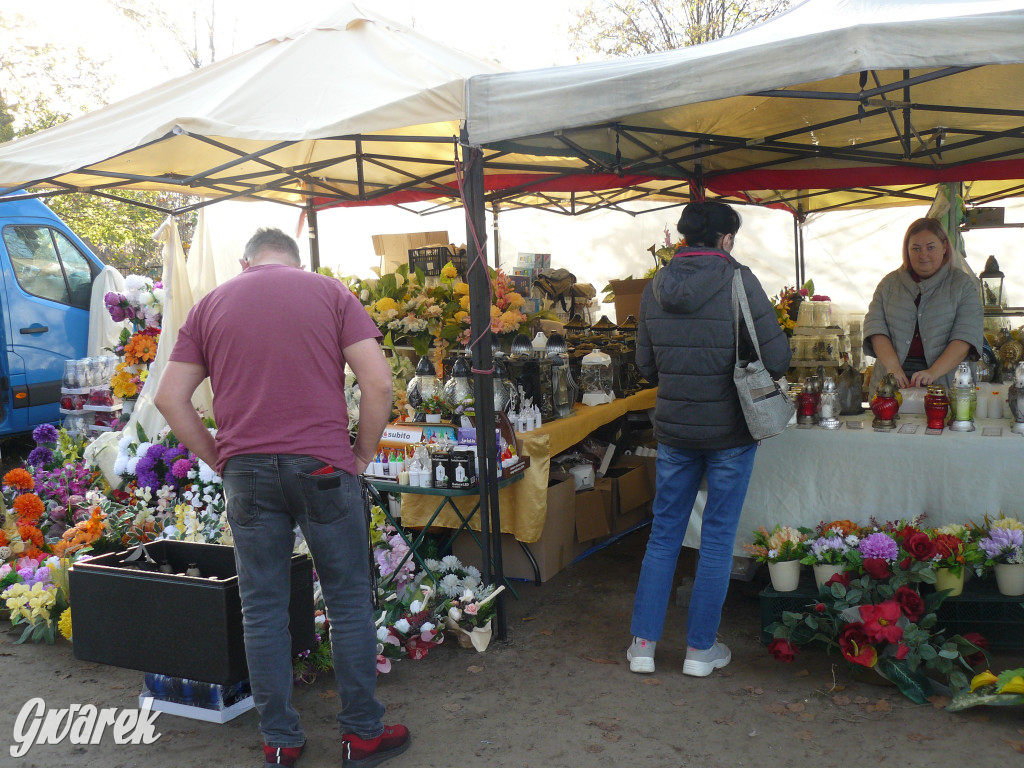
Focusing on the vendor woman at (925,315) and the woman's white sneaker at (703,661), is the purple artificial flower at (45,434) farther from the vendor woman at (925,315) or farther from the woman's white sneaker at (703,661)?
the vendor woman at (925,315)

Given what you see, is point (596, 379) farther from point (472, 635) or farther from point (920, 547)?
point (920, 547)

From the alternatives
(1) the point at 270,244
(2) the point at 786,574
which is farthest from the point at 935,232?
(1) the point at 270,244

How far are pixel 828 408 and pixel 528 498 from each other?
1.35 metres

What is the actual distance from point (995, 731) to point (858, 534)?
2.75 ft

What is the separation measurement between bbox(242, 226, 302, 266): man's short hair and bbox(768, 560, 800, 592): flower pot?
6.97 ft

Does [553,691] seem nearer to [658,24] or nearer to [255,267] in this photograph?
[255,267]

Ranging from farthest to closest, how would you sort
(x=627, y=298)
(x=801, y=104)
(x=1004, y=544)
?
(x=627, y=298) → (x=801, y=104) → (x=1004, y=544)

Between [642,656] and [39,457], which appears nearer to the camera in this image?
[642,656]

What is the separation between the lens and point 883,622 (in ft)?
9.50

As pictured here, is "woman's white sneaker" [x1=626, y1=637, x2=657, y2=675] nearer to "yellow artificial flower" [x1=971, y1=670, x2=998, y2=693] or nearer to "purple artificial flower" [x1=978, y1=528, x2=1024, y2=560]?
"yellow artificial flower" [x1=971, y1=670, x2=998, y2=693]

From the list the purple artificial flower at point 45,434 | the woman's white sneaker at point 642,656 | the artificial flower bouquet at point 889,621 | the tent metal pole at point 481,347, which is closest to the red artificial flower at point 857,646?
the artificial flower bouquet at point 889,621

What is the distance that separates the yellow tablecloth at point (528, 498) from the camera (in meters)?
3.85

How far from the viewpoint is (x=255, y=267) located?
8.18ft

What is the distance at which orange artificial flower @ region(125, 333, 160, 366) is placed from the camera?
212 inches
